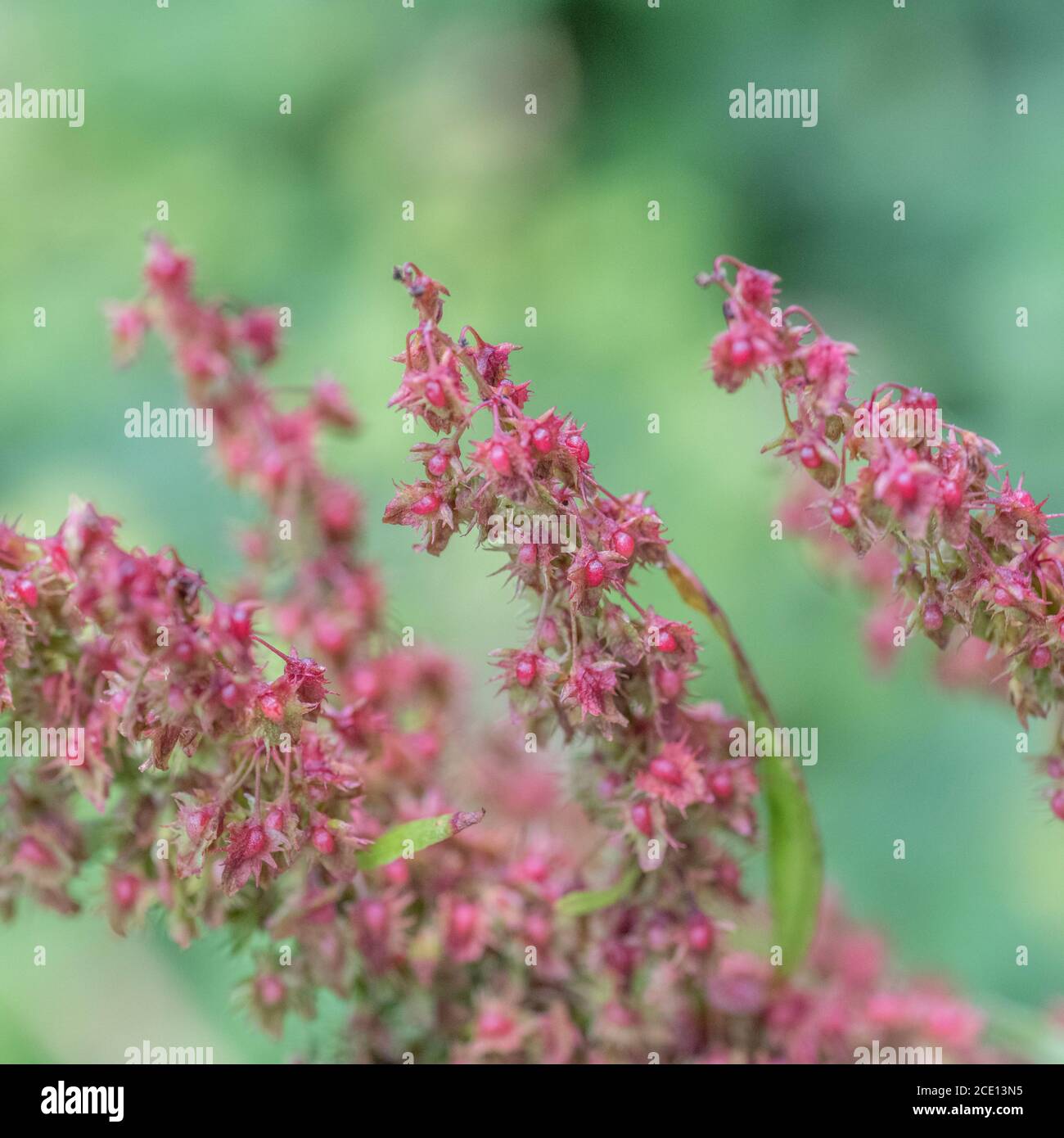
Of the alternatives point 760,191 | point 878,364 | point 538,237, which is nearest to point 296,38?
point 538,237

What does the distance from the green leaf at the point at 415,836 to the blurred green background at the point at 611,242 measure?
1.09 m

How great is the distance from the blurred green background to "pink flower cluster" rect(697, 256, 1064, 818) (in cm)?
121

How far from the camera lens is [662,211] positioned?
2.58m

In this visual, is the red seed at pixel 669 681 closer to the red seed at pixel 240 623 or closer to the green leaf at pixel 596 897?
the green leaf at pixel 596 897

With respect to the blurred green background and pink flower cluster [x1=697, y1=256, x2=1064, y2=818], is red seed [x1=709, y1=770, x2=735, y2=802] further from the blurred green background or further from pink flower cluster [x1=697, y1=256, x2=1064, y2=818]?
the blurred green background

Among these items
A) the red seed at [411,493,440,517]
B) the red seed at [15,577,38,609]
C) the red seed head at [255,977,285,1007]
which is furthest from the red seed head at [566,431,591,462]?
the red seed head at [255,977,285,1007]

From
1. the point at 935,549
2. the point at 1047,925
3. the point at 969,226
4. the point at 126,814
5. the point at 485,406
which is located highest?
the point at 969,226

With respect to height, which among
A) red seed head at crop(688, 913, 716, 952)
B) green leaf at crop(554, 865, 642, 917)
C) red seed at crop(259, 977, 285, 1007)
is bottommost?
red seed at crop(259, 977, 285, 1007)

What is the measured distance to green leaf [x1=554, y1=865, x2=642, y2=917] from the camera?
3.68 feet

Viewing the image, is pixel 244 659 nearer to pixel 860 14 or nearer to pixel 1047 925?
pixel 1047 925

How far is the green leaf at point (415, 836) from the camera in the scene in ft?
3.01

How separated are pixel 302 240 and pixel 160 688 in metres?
1.92

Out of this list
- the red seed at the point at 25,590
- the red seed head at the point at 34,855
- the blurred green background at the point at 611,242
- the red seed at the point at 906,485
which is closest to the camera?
the red seed at the point at 906,485

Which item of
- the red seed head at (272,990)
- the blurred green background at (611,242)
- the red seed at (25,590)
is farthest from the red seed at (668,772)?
the blurred green background at (611,242)
